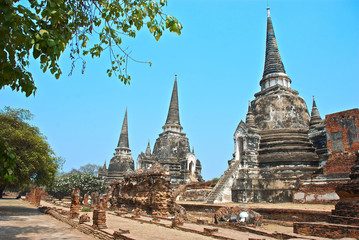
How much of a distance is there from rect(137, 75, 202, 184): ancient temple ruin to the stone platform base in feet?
77.2

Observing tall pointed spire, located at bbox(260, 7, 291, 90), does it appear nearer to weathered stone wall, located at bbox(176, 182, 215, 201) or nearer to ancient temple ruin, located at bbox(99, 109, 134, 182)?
weathered stone wall, located at bbox(176, 182, 215, 201)

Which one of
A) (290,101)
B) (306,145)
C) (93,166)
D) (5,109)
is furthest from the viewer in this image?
(93,166)

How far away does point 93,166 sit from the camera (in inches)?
2125

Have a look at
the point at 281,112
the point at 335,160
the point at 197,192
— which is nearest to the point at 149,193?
the point at 197,192

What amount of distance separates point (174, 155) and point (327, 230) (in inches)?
1071

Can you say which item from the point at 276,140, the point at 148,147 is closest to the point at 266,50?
the point at 276,140

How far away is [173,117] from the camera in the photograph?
3647 cm

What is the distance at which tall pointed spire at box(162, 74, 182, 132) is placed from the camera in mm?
35594

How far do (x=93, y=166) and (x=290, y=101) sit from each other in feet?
138

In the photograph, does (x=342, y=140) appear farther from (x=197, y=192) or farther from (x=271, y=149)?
(x=197, y=192)

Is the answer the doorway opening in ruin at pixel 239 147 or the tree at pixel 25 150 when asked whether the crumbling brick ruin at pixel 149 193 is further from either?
the doorway opening in ruin at pixel 239 147

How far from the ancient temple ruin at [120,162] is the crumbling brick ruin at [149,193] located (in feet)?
86.7

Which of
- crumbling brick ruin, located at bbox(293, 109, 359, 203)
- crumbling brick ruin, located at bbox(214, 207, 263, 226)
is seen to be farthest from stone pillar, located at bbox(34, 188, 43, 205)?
crumbling brick ruin, located at bbox(293, 109, 359, 203)

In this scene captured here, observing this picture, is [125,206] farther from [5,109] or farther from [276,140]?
[276,140]
